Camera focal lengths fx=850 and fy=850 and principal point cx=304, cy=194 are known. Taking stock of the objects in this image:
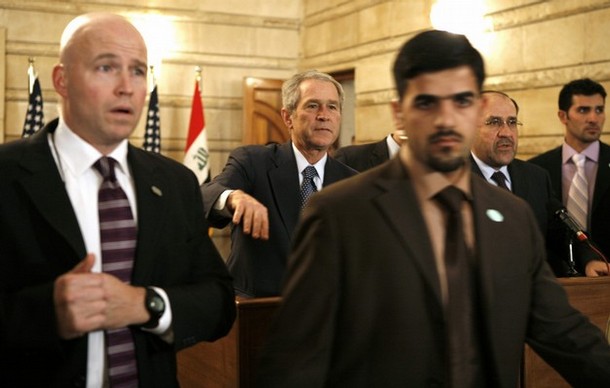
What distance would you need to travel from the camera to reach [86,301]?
5.85 ft

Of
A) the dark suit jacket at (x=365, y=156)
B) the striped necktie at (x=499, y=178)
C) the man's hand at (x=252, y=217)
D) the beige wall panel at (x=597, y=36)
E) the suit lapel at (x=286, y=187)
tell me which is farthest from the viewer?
the beige wall panel at (x=597, y=36)

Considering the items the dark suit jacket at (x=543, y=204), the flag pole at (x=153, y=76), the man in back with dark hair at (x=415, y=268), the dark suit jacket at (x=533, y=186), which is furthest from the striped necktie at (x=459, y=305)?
the flag pole at (x=153, y=76)

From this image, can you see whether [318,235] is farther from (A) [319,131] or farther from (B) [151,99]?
(B) [151,99]

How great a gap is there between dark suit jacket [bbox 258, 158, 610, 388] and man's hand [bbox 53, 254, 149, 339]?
34 cm

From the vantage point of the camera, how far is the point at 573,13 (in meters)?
6.09

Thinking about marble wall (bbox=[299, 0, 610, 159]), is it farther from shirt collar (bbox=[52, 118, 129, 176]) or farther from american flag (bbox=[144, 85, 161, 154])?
shirt collar (bbox=[52, 118, 129, 176])

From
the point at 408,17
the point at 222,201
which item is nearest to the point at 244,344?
the point at 222,201

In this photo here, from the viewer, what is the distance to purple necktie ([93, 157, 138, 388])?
77.3 inches

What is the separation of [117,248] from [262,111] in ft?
23.8

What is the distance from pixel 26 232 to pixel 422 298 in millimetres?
890

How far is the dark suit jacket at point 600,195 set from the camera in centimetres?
512

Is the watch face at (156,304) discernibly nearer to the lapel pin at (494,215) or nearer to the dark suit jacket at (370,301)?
the dark suit jacket at (370,301)

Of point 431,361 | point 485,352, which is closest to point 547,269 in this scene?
point 485,352

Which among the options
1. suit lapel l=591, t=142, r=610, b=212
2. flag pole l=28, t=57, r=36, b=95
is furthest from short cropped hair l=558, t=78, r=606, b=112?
flag pole l=28, t=57, r=36, b=95
